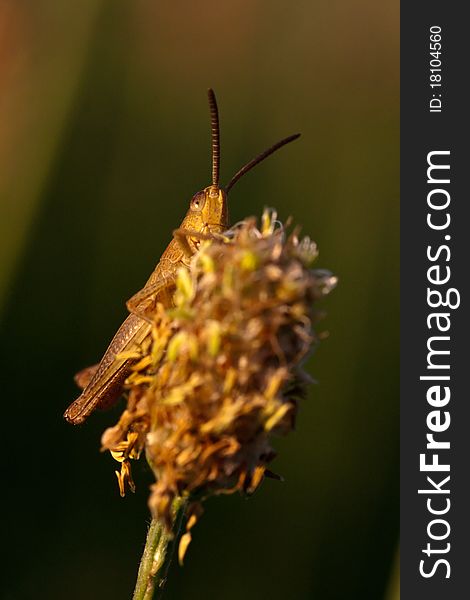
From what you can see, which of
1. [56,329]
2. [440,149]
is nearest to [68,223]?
[56,329]

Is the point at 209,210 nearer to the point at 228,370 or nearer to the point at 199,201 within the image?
the point at 199,201

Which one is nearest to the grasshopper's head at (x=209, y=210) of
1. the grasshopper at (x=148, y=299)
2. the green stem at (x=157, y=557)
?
the grasshopper at (x=148, y=299)

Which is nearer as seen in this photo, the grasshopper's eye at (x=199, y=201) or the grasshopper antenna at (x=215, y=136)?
the grasshopper antenna at (x=215, y=136)

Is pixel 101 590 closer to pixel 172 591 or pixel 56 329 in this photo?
pixel 172 591

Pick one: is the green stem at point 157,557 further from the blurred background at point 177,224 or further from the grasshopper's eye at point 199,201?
the blurred background at point 177,224

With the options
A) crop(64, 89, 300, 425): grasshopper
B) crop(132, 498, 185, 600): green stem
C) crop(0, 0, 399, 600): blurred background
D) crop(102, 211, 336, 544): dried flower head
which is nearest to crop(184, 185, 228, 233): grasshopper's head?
crop(64, 89, 300, 425): grasshopper
